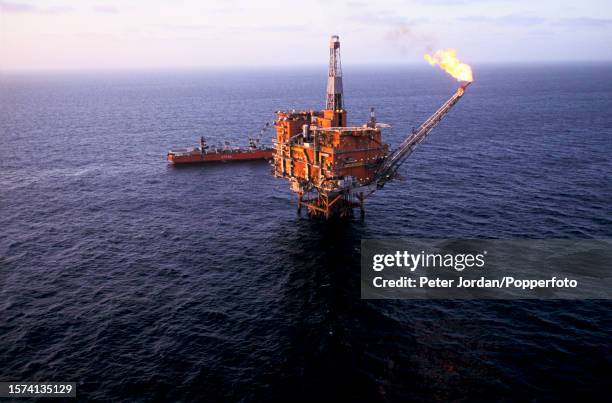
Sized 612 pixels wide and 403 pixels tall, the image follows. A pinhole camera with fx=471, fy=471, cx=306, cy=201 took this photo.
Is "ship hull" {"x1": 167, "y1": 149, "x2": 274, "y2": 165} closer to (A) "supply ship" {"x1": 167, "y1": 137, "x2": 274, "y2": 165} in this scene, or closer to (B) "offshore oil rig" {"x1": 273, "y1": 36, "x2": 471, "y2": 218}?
(A) "supply ship" {"x1": 167, "y1": 137, "x2": 274, "y2": 165}

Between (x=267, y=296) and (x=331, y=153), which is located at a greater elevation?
(x=331, y=153)

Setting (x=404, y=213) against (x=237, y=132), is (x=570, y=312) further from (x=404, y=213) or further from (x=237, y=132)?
(x=237, y=132)

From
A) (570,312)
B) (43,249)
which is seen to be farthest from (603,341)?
(43,249)

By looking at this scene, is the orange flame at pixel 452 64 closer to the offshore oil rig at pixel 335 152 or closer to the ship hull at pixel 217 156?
the offshore oil rig at pixel 335 152

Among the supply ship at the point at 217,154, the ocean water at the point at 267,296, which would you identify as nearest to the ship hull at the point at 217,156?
the supply ship at the point at 217,154

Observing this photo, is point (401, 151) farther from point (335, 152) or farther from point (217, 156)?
point (217, 156)

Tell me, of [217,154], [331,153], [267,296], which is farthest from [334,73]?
[217,154]
